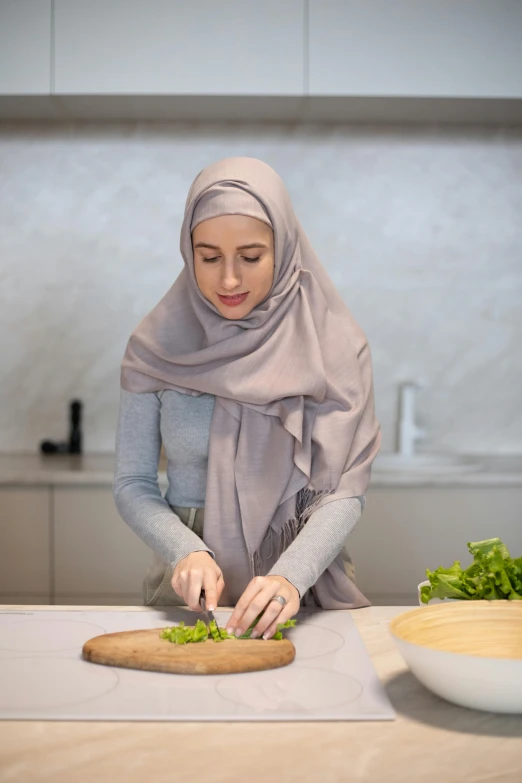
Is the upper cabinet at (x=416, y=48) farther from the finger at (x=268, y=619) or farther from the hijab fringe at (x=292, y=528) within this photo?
the finger at (x=268, y=619)

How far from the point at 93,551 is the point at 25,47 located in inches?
61.1

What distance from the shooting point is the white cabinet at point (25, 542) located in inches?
97.6

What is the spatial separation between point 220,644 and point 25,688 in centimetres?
25

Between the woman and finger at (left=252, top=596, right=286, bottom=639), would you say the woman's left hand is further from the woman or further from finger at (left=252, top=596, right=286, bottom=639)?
the woman

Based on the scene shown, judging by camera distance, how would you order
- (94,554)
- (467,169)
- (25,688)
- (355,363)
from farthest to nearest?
(467,169)
(94,554)
(355,363)
(25,688)

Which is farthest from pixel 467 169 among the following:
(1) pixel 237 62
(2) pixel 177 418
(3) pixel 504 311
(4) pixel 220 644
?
(4) pixel 220 644

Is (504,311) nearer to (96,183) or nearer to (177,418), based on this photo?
(96,183)

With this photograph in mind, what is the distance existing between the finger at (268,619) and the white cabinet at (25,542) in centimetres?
149

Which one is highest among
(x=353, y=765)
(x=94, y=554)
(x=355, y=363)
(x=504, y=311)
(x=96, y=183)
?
(x=96, y=183)

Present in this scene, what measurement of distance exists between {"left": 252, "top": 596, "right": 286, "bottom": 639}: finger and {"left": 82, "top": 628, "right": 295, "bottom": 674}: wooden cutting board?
3cm

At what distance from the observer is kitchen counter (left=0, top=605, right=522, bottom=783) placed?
775mm

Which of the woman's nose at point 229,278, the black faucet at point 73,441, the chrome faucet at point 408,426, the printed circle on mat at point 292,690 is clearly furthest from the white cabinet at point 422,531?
the printed circle on mat at point 292,690

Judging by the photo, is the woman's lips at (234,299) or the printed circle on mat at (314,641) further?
the woman's lips at (234,299)

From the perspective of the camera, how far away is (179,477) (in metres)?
1.56
